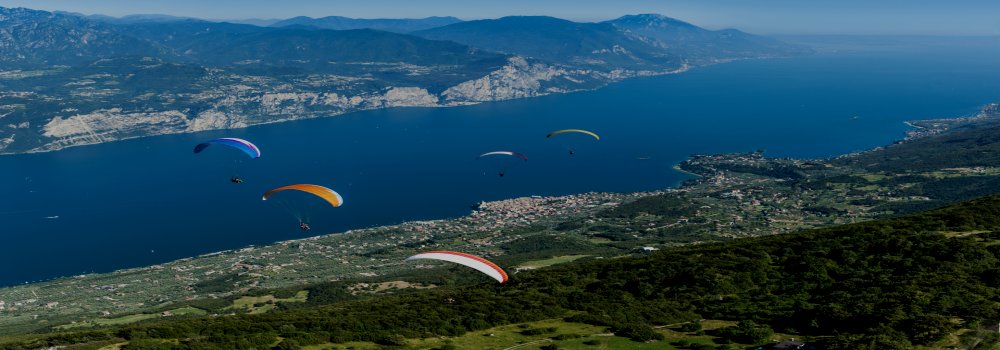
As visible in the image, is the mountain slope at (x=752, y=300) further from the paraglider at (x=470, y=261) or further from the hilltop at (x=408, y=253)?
the hilltop at (x=408, y=253)

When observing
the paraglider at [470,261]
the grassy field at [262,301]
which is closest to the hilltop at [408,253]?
the grassy field at [262,301]

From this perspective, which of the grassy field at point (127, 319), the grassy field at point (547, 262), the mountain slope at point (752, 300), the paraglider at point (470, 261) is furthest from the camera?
the grassy field at point (547, 262)

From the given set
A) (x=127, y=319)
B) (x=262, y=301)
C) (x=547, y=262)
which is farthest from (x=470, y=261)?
(x=547, y=262)

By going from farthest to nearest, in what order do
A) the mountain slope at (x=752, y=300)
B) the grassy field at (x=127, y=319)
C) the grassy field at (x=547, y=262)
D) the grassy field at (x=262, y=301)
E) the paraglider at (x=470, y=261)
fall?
1. the grassy field at (x=547, y=262)
2. the grassy field at (x=262, y=301)
3. the grassy field at (x=127, y=319)
4. the paraglider at (x=470, y=261)
5. the mountain slope at (x=752, y=300)

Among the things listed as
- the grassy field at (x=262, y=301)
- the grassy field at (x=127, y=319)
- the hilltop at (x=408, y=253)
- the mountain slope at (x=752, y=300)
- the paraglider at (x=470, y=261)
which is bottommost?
the hilltop at (x=408, y=253)

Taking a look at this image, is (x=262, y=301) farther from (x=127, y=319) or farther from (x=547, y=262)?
(x=547, y=262)

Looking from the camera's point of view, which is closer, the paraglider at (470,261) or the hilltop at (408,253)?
the paraglider at (470,261)

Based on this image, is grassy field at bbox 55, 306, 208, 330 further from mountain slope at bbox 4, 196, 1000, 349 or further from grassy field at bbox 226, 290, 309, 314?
mountain slope at bbox 4, 196, 1000, 349

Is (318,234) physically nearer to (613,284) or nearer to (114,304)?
(114,304)

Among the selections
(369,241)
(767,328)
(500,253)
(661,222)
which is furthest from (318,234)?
(767,328)
